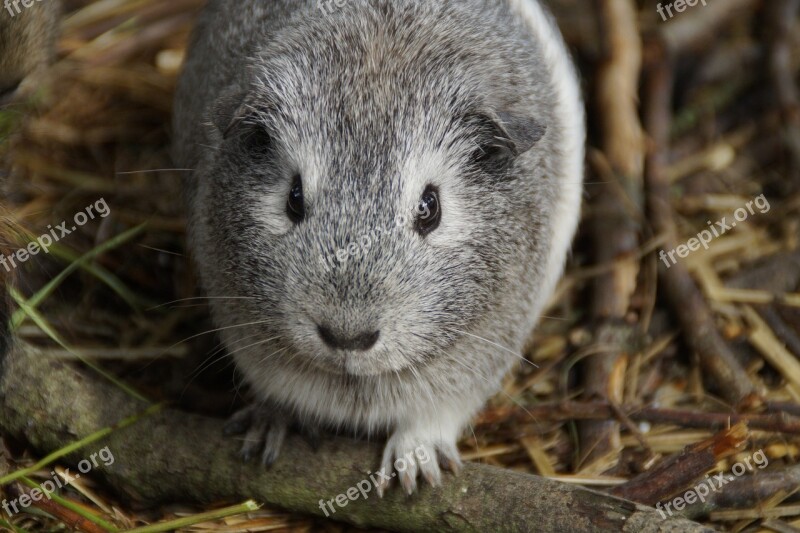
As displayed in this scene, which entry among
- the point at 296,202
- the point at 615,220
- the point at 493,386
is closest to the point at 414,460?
the point at 493,386

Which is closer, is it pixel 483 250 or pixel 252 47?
pixel 483 250

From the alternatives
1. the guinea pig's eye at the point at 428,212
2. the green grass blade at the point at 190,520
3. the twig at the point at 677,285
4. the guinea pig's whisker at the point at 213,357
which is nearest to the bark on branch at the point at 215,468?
the green grass blade at the point at 190,520

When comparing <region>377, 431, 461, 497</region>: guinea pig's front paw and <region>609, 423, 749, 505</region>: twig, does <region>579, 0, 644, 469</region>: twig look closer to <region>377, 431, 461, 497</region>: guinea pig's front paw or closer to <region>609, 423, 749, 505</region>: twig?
<region>609, 423, 749, 505</region>: twig

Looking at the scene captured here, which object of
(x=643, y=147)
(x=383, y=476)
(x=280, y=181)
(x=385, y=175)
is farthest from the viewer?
(x=643, y=147)

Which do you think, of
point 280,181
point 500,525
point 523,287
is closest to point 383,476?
point 500,525

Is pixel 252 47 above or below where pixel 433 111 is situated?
above

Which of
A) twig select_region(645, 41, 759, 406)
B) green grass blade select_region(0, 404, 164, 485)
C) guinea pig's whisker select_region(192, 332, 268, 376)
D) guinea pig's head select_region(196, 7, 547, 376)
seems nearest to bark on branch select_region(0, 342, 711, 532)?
green grass blade select_region(0, 404, 164, 485)

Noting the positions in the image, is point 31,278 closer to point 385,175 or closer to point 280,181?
point 280,181

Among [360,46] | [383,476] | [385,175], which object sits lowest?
[383,476]
